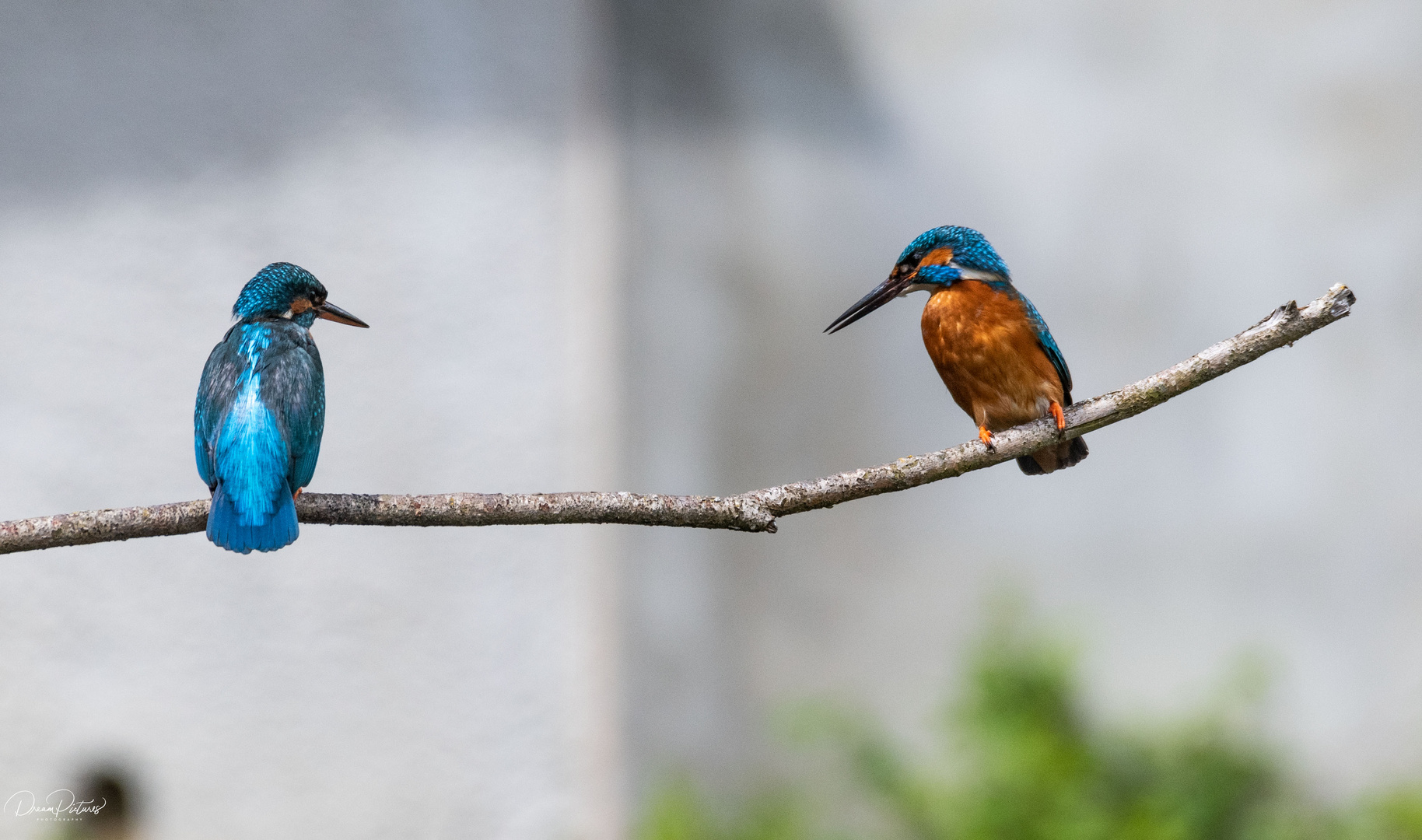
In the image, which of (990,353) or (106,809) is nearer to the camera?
(990,353)

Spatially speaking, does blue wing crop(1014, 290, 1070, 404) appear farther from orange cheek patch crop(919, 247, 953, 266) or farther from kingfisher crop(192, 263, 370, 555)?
kingfisher crop(192, 263, 370, 555)

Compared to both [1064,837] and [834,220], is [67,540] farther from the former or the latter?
[834,220]

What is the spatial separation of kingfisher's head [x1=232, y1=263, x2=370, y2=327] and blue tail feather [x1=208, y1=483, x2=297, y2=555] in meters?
0.36

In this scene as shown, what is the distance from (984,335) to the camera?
1.51m

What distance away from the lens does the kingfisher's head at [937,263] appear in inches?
56.3

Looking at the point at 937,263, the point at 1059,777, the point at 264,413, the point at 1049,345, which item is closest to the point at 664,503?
the point at 264,413

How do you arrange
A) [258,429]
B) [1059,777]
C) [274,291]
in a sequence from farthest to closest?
[1059,777] → [274,291] → [258,429]

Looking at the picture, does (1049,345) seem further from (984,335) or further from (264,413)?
(264,413)

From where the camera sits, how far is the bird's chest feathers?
1.47 m

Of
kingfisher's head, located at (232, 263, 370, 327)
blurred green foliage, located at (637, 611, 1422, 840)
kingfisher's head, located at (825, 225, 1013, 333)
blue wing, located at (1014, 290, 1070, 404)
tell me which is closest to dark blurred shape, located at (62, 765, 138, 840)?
blurred green foliage, located at (637, 611, 1422, 840)

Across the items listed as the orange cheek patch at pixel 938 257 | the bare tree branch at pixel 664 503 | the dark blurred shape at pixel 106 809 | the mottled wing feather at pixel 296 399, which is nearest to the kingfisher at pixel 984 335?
the orange cheek patch at pixel 938 257

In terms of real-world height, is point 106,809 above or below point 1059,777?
above

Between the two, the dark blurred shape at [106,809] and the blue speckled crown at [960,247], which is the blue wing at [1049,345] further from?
the dark blurred shape at [106,809]

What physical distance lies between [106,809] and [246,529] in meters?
2.22
